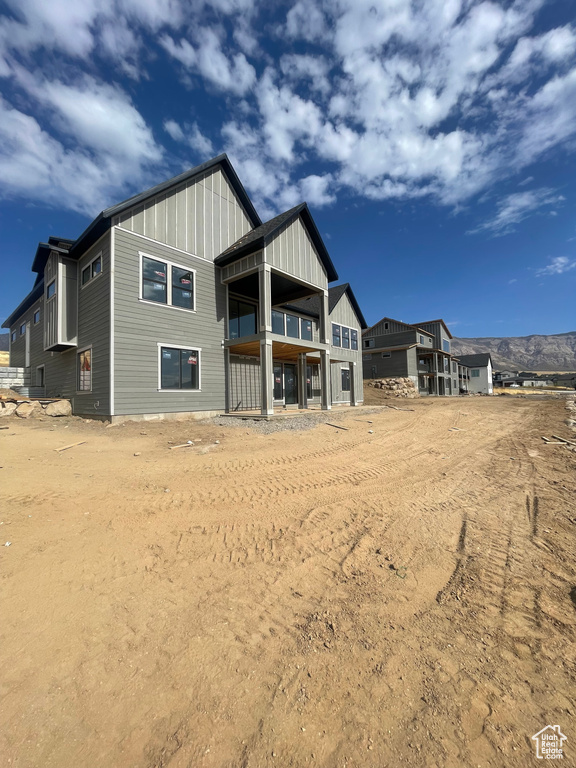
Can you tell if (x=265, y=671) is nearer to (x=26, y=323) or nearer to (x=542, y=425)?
(x=542, y=425)

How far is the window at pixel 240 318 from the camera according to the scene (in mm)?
15391

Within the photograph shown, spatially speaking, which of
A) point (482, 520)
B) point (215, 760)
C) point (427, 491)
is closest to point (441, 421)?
point (427, 491)

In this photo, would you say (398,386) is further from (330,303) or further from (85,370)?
(85,370)

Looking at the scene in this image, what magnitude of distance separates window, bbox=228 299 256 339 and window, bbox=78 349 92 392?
562 cm

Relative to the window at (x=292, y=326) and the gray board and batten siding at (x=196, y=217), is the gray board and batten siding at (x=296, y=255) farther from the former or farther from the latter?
the window at (x=292, y=326)

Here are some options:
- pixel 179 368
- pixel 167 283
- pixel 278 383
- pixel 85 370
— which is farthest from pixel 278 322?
pixel 85 370

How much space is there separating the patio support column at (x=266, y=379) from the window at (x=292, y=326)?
5618 millimetres

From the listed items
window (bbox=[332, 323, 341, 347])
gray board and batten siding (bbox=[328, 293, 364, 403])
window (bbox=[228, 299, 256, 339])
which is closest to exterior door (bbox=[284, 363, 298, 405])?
gray board and batten siding (bbox=[328, 293, 364, 403])

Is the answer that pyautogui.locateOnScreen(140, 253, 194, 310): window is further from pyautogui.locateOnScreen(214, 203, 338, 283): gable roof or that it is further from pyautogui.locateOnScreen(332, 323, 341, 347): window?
pyautogui.locateOnScreen(332, 323, 341, 347): window

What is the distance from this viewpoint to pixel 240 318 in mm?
15836

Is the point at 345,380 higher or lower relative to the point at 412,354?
lower

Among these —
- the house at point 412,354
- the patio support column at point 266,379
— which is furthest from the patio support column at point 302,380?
the house at point 412,354

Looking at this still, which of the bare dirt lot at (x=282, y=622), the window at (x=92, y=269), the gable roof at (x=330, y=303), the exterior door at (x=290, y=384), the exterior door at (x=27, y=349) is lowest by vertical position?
the bare dirt lot at (x=282, y=622)

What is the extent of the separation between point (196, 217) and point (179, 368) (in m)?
6.45
